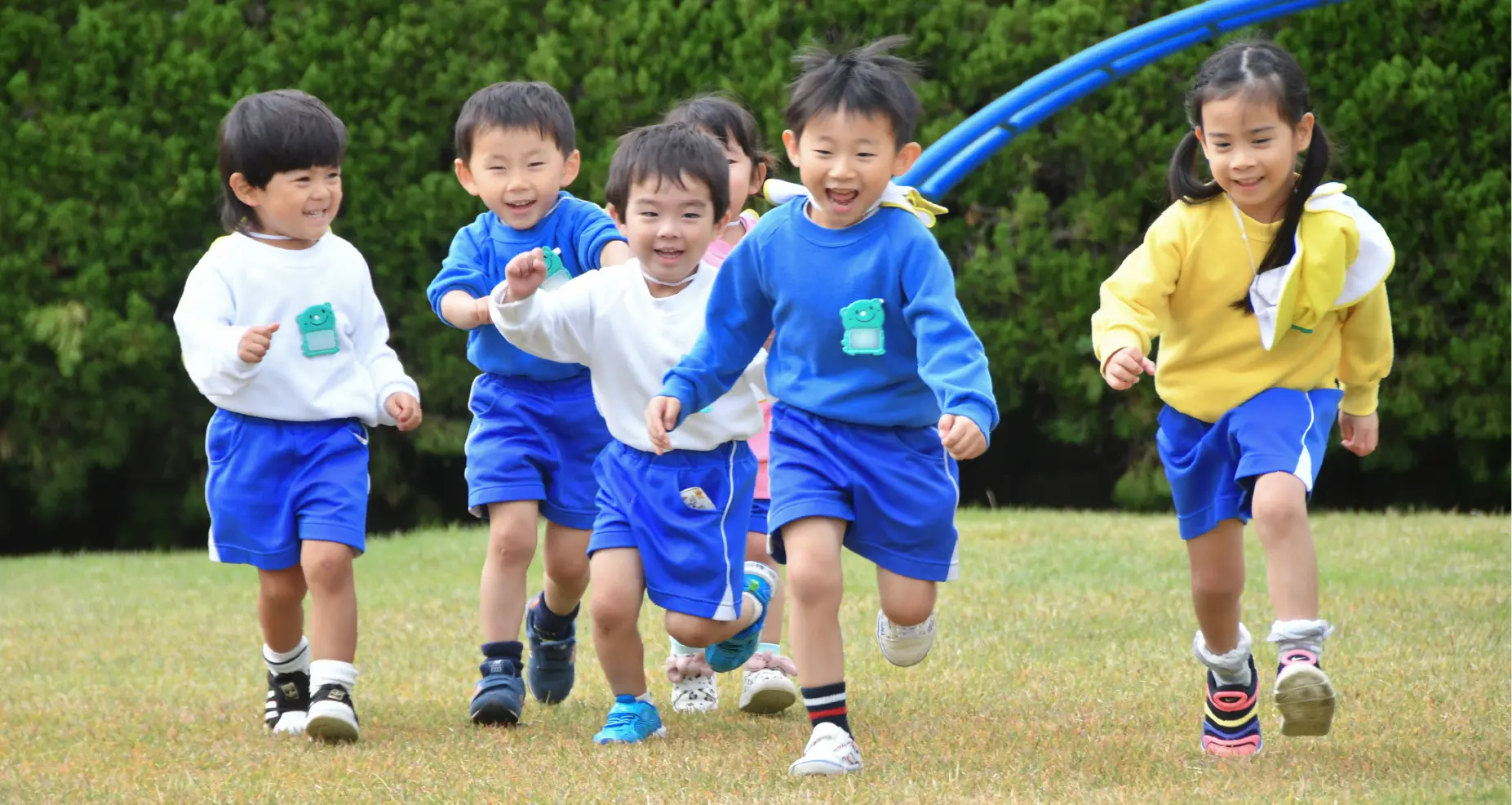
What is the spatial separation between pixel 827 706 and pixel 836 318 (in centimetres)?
89

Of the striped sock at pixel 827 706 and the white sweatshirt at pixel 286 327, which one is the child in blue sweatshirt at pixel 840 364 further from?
the white sweatshirt at pixel 286 327

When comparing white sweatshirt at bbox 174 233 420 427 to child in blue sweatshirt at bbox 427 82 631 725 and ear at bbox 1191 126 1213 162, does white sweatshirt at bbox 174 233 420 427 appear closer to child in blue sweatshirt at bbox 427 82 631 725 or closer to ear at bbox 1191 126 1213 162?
child in blue sweatshirt at bbox 427 82 631 725

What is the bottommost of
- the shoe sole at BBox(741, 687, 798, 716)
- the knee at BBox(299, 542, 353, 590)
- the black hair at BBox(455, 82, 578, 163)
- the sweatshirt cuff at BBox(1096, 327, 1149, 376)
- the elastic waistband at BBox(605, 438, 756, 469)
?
the shoe sole at BBox(741, 687, 798, 716)

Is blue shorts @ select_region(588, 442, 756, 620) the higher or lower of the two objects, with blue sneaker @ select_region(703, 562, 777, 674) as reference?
higher

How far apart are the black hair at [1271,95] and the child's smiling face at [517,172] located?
177cm

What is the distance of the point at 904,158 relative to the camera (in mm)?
4105

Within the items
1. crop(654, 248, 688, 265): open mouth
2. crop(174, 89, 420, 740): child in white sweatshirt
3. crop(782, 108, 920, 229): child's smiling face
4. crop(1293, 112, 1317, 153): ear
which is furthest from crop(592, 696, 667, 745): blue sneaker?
crop(1293, 112, 1317, 153): ear

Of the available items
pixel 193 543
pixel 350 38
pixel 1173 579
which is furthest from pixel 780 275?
pixel 193 543

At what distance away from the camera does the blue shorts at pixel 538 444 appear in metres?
4.83

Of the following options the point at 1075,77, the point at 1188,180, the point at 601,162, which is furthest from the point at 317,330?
the point at 601,162

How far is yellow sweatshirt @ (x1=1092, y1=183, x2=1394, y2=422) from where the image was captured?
3924 mm

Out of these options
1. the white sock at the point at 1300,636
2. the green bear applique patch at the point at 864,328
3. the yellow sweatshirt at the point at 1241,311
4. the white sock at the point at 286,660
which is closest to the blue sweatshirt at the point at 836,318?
the green bear applique patch at the point at 864,328

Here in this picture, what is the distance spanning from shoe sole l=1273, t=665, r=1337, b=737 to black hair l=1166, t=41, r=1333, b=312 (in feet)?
2.80

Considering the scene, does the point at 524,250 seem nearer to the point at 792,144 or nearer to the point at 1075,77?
the point at 792,144
